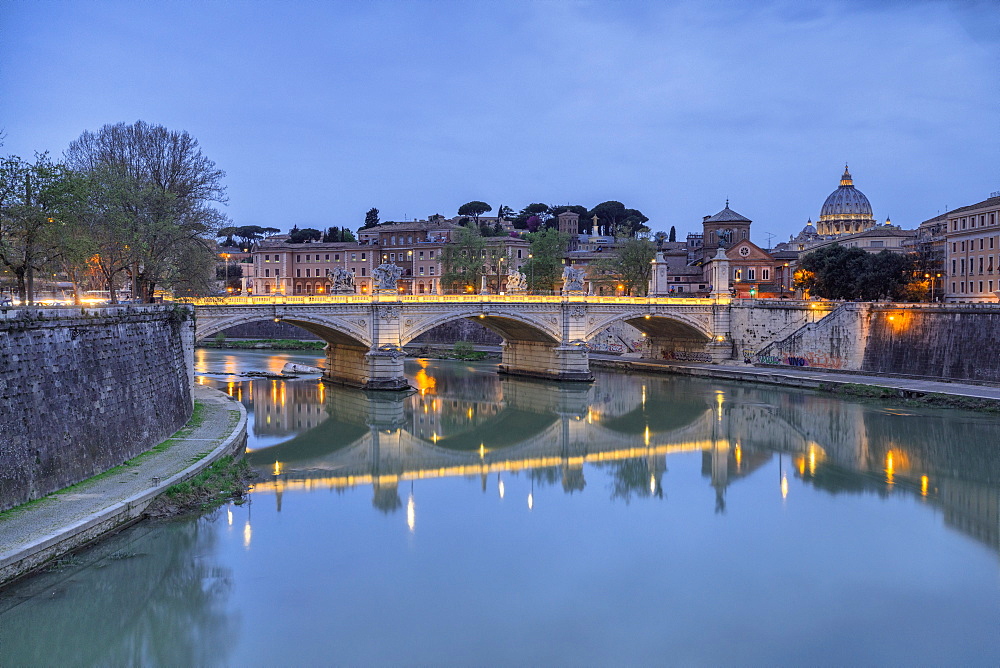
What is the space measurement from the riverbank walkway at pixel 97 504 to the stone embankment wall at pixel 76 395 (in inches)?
11.9

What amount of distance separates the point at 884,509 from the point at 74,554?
16.1 m

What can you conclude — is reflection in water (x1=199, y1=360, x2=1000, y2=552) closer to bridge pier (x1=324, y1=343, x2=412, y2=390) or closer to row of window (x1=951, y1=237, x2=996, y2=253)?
bridge pier (x1=324, y1=343, x2=412, y2=390)

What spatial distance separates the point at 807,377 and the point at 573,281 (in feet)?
39.4

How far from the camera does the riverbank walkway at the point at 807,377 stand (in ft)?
106

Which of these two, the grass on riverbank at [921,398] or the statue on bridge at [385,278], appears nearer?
the grass on riverbank at [921,398]

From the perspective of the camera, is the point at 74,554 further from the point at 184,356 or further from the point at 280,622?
the point at 184,356

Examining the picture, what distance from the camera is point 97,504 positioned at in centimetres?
1478

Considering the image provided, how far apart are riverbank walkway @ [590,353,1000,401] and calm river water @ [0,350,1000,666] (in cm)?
468

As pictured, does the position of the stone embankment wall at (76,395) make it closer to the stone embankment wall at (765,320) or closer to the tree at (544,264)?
the stone embankment wall at (765,320)

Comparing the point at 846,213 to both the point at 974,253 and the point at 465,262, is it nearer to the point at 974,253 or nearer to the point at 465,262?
the point at 974,253

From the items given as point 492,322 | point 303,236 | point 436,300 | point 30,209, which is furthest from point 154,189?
point 303,236

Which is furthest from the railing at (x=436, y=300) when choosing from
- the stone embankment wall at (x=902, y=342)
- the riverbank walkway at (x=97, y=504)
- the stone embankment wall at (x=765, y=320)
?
the riverbank walkway at (x=97, y=504)

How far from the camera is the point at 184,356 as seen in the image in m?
26.6

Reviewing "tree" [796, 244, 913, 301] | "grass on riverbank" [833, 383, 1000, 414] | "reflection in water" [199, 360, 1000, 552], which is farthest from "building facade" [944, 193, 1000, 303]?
"reflection in water" [199, 360, 1000, 552]
